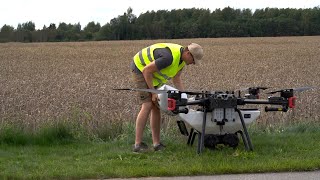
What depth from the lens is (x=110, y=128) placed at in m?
9.31

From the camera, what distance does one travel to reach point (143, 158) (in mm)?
7188

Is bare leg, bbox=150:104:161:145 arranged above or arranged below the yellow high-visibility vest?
below

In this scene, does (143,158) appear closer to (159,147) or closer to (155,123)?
(159,147)

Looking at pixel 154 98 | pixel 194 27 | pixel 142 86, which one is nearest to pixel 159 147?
pixel 154 98

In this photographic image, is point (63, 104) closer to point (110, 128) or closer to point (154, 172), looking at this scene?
point (110, 128)

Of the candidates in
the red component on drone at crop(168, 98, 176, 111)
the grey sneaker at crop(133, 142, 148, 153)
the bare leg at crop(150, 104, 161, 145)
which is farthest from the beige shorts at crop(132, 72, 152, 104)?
the red component on drone at crop(168, 98, 176, 111)

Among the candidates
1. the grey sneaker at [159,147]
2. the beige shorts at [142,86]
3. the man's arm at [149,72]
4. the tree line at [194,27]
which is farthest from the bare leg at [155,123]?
the tree line at [194,27]

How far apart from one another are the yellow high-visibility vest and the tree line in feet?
282

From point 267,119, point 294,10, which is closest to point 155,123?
point 267,119

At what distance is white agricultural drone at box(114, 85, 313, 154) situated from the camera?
23.4 feet

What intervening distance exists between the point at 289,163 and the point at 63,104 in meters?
6.35

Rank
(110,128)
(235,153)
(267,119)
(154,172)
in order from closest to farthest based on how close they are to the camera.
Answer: (154,172) < (235,153) < (110,128) < (267,119)

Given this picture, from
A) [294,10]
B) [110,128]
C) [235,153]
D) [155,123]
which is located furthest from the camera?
[294,10]

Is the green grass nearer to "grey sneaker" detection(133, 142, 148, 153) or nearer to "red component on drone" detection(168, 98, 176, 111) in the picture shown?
"grey sneaker" detection(133, 142, 148, 153)
